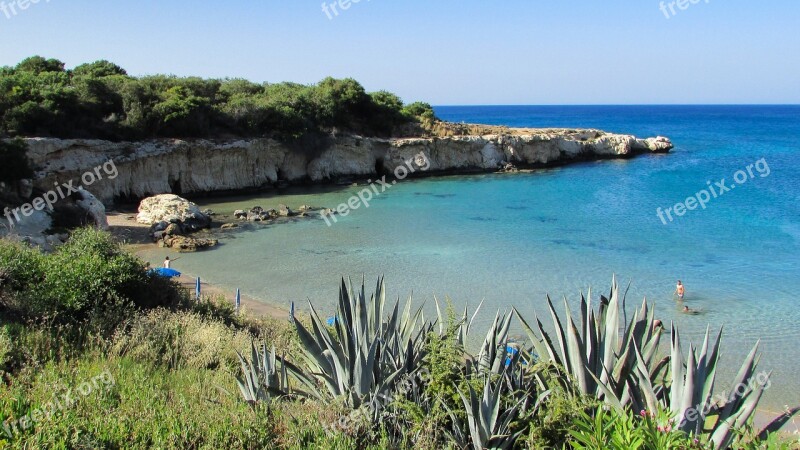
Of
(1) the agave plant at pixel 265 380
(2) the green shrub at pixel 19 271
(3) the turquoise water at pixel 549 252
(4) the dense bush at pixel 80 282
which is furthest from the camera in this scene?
(3) the turquoise water at pixel 549 252

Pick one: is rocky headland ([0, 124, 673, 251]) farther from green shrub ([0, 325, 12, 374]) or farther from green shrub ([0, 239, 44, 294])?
green shrub ([0, 325, 12, 374])

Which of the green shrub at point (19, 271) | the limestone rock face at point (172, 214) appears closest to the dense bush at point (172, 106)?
the limestone rock face at point (172, 214)

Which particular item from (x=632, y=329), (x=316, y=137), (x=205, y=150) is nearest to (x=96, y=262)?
(x=632, y=329)

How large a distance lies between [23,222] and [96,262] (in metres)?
12.2

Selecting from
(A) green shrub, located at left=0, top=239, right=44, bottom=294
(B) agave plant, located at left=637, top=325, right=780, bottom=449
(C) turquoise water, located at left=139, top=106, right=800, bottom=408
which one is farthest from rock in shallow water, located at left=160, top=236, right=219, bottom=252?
(B) agave plant, located at left=637, top=325, right=780, bottom=449

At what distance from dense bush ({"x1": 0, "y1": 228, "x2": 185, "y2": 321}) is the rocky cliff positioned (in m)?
17.1

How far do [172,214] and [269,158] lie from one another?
12870 millimetres

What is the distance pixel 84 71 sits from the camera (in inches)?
1438

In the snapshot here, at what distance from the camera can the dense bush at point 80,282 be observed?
7.49 m

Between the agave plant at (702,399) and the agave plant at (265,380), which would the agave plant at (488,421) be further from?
the agave plant at (265,380)

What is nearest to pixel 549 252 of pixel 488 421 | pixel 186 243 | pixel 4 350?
pixel 186 243

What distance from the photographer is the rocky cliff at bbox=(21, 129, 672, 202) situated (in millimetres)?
26531

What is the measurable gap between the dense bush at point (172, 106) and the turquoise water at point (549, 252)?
5.33 m

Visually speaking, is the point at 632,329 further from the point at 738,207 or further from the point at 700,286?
the point at 738,207
